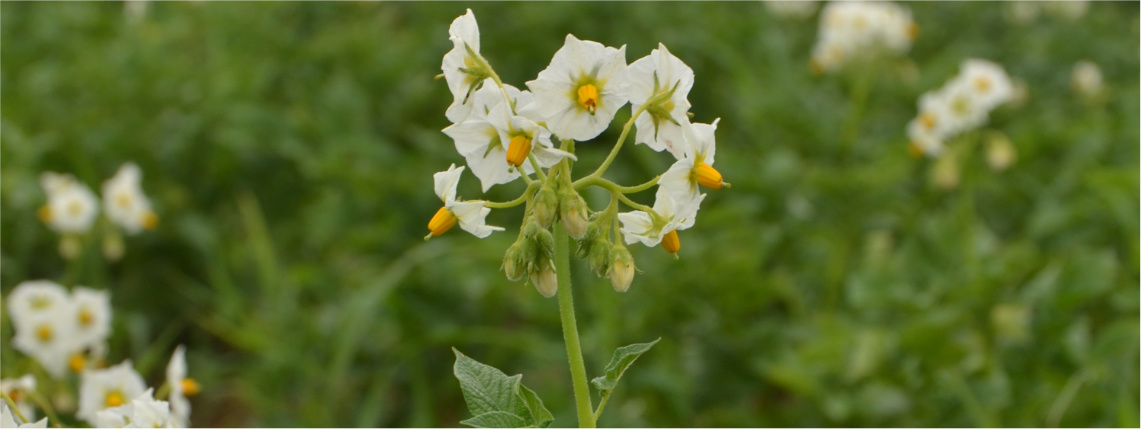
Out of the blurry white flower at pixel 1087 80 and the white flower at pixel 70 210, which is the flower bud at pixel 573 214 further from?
the blurry white flower at pixel 1087 80

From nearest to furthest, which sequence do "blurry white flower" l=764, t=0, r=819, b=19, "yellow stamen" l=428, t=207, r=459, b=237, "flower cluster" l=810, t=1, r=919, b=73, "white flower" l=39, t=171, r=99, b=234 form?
"yellow stamen" l=428, t=207, r=459, b=237 < "white flower" l=39, t=171, r=99, b=234 < "flower cluster" l=810, t=1, r=919, b=73 < "blurry white flower" l=764, t=0, r=819, b=19

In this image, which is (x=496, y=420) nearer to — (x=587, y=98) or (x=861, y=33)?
(x=587, y=98)

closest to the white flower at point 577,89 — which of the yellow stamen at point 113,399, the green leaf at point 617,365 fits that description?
the green leaf at point 617,365

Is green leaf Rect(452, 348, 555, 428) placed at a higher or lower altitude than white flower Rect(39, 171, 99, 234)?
lower

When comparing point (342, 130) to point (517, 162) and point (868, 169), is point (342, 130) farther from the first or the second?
point (517, 162)

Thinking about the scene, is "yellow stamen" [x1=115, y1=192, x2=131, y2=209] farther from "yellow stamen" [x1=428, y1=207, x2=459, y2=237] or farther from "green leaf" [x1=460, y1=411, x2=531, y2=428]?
"green leaf" [x1=460, y1=411, x2=531, y2=428]

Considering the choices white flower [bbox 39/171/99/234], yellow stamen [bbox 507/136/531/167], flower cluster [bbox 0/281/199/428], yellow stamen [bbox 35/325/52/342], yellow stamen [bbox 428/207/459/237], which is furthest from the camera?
white flower [bbox 39/171/99/234]

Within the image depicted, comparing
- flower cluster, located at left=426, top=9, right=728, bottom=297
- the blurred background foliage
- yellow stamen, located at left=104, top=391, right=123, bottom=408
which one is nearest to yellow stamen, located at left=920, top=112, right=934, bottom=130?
the blurred background foliage

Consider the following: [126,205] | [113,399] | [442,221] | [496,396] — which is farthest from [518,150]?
[126,205]

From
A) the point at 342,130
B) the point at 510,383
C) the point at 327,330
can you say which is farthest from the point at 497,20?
the point at 510,383
